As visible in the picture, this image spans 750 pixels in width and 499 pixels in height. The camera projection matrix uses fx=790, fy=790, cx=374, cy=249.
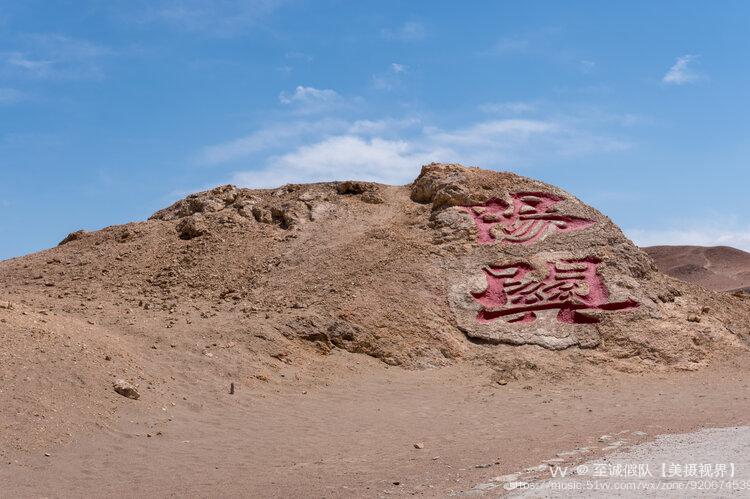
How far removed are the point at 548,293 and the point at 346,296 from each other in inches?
159

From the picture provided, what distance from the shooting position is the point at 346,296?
15250 millimetres

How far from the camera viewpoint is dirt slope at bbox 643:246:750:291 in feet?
209

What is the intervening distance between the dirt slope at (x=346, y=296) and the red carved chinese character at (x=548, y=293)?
35 millimetres

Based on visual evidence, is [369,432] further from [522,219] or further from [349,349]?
[522,219]

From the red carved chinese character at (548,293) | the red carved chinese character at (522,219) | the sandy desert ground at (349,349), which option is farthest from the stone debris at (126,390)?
the red carved chinese character at (522,219)

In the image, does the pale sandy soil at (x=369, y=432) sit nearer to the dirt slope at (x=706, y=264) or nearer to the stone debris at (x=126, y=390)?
the stone debris at (x=126, y=390)

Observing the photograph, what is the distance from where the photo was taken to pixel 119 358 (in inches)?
450

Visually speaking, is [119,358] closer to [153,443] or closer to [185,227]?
[153,443]

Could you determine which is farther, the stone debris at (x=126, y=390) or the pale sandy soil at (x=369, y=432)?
the stone debris at (x=126, y=390)

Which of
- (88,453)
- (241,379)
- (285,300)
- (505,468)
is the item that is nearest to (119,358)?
(241,379)

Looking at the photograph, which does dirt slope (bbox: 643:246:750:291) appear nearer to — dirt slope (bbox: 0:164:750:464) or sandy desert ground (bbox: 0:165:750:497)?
dirt slope (bbox: 0:164:750:464)

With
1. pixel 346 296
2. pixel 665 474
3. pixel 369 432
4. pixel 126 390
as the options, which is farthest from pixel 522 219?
pixel 665 474

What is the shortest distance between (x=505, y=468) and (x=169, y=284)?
9428mm

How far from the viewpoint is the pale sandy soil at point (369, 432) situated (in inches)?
326
